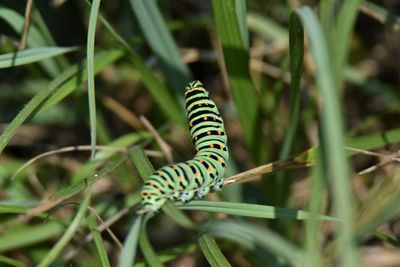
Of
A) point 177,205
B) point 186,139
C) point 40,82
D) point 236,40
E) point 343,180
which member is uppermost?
point 40,82

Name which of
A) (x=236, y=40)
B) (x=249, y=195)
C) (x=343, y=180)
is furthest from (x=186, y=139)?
(x=343, y=180)

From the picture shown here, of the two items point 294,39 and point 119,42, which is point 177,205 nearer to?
point 294,39

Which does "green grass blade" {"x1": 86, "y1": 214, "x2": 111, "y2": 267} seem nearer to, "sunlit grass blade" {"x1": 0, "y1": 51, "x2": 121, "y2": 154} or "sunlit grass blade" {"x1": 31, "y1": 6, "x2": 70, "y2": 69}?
"sunlit grass blade" {"x1": 0, "y1": 51, "x2": 121, "y2": 154}

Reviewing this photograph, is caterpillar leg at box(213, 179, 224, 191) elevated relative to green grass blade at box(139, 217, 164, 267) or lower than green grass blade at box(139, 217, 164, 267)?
elevated

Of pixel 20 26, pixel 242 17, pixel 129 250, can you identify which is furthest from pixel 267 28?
pixel 129 250

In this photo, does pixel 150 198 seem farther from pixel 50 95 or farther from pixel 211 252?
pixel 50 95

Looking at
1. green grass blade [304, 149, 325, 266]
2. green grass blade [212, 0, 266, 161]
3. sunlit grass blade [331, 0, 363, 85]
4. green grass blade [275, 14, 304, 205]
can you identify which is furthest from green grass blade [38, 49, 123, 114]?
green grass blade [304, 149, 325, 266]
